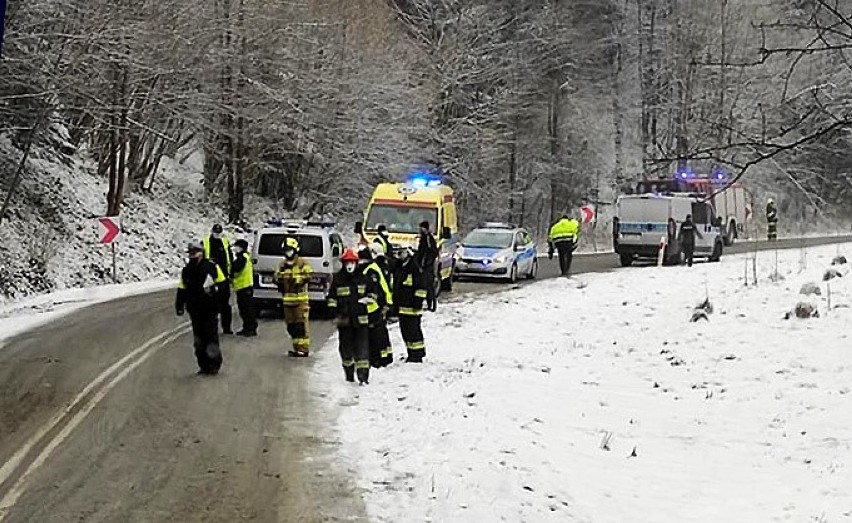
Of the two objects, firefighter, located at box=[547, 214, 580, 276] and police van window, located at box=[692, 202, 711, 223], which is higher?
police van window, located at box=[692, 202, 711, 223]

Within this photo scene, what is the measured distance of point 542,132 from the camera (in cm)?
5231

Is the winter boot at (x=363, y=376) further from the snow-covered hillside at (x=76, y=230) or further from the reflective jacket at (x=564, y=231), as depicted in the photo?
the reflective jacket at (x=564, y=231)

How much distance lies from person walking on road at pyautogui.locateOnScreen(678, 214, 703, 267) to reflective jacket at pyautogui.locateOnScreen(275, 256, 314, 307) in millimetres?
19398

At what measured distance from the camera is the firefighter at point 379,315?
14.3 metres


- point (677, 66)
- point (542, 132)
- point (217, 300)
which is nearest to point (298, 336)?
point (217, 300)

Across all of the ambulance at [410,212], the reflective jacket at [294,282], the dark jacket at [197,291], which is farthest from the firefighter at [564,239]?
the dark jacket at [197,291]

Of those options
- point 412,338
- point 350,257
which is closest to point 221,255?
point 412,338

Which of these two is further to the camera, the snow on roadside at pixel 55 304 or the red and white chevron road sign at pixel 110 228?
the red and white chevron road sign at pixel 110 228

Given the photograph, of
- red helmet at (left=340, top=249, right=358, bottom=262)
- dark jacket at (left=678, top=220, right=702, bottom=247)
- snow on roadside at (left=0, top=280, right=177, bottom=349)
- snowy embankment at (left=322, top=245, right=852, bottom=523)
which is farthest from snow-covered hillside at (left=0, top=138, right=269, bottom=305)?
dark jacket at (left=678, top=220, right=702, bottom=247)

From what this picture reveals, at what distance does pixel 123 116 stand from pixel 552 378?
18.6m

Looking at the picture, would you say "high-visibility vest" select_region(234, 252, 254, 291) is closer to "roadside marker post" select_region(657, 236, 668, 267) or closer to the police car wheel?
the police car wheel

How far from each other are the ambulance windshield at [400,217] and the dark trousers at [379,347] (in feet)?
32.8

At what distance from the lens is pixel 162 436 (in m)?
10.9

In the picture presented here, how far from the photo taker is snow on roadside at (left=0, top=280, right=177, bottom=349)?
65.9ft
